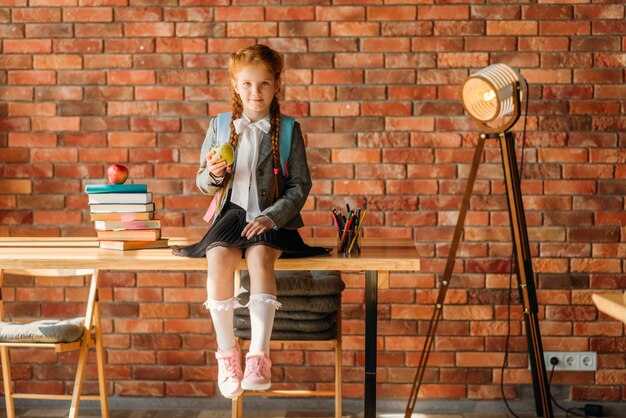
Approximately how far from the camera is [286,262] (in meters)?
2.73

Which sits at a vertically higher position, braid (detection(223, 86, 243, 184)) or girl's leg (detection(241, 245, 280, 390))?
braid (detection(223, 86, 243, 184))

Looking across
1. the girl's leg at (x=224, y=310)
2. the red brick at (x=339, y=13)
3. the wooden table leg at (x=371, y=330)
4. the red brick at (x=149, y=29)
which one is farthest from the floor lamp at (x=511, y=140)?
the red brick at (x=149, y=29)

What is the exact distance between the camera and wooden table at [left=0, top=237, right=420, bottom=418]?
2705mm

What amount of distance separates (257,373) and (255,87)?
97 cm

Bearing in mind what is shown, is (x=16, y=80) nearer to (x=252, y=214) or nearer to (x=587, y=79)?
(x=252, y=214)

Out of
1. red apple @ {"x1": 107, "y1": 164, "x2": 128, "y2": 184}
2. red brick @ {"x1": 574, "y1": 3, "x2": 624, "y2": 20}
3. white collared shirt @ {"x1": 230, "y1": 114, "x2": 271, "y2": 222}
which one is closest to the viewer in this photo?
white collared shirt @ {"x1": 230, "y1": 114, "x2": 271, "y2": 222}

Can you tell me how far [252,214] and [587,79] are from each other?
5.78 ft

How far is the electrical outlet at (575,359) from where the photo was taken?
12.6ft

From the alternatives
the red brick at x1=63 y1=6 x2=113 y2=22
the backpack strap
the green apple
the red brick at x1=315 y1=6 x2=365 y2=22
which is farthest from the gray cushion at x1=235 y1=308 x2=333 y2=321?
the red brick at x1=63 y1=6 x2=113 y2=22

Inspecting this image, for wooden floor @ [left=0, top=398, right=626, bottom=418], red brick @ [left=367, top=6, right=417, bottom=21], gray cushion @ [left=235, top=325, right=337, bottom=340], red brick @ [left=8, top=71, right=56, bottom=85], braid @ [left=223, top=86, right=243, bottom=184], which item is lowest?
wooden floor @ [left=0, top=398, right=626, bottom=418]

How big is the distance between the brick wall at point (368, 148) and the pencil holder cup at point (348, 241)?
96cm

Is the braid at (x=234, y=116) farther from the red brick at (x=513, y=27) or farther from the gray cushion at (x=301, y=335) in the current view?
the red brick at (x=513, y=27)

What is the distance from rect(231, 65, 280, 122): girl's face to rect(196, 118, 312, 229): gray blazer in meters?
Result: 0.12

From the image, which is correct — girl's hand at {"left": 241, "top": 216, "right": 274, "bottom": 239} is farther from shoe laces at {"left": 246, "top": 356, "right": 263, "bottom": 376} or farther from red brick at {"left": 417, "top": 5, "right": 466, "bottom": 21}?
red brick at {"left": 417, "top": 5, "right": 466, "bottom": 21}
